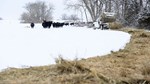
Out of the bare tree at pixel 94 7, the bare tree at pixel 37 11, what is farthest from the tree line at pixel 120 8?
the bare tree at pixel 37 11

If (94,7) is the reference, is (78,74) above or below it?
above

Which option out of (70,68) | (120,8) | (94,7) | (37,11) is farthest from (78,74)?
(37,11)

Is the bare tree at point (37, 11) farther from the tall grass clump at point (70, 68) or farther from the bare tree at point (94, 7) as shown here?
the tall grass clump at point (70, 68)

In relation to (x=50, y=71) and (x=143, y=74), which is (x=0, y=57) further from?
(x=143, y=74)

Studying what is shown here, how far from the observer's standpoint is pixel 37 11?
3691 inches

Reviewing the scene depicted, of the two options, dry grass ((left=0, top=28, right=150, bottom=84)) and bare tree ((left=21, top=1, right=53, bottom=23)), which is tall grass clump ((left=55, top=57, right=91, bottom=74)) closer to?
dry grass ((left=0, top=28, right=150, bottom=84))

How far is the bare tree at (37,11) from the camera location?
93000mm

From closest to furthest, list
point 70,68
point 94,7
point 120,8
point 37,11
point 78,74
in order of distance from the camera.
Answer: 1. point 78,74
2. point 70,68
3. point 120,8
4. point 94,7
5. point 37,11

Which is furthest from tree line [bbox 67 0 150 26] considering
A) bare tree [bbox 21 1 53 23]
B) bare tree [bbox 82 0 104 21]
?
bare tree [bbox 21 1 53 23]

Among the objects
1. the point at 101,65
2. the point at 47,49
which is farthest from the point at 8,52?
the point at 101,65

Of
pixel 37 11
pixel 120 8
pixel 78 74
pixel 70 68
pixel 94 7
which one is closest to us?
pixel 78 74

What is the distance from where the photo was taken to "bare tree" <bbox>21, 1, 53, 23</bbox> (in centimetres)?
9300

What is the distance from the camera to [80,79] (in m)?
5.65

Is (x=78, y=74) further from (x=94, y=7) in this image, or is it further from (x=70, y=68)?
(x=94, y=7)
